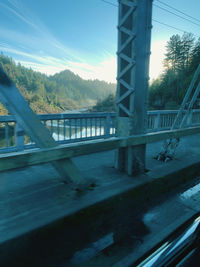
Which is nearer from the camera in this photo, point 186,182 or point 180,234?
point 180,234

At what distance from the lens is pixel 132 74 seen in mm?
3426

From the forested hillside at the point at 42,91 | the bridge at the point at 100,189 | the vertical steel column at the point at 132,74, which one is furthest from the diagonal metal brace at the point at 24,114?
the vertical steel column at the point at 132,74

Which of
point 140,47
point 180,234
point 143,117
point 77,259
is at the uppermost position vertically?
point 140,47

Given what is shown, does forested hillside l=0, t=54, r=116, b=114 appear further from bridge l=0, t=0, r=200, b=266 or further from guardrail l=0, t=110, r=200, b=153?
bridge l=0, t=0, r=200, b=266

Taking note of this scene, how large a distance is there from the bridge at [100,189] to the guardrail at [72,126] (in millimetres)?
91

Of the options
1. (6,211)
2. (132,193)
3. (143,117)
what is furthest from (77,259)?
(143,117)

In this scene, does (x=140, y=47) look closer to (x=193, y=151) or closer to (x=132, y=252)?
(x=132, y=252)

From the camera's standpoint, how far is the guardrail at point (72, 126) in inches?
183

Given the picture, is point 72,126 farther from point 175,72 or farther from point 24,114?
point 175,72

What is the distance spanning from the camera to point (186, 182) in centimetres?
415

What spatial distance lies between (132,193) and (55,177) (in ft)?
5.25

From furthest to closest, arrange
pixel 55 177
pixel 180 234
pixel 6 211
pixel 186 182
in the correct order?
pixel 186 182, pixel 55 177, pixel 6 211, pixel 180 234

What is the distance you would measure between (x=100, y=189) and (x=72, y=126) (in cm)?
366

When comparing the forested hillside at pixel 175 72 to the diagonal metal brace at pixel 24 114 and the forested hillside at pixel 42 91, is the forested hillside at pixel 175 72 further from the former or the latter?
the diagonal metal brace at pixel 24 114
